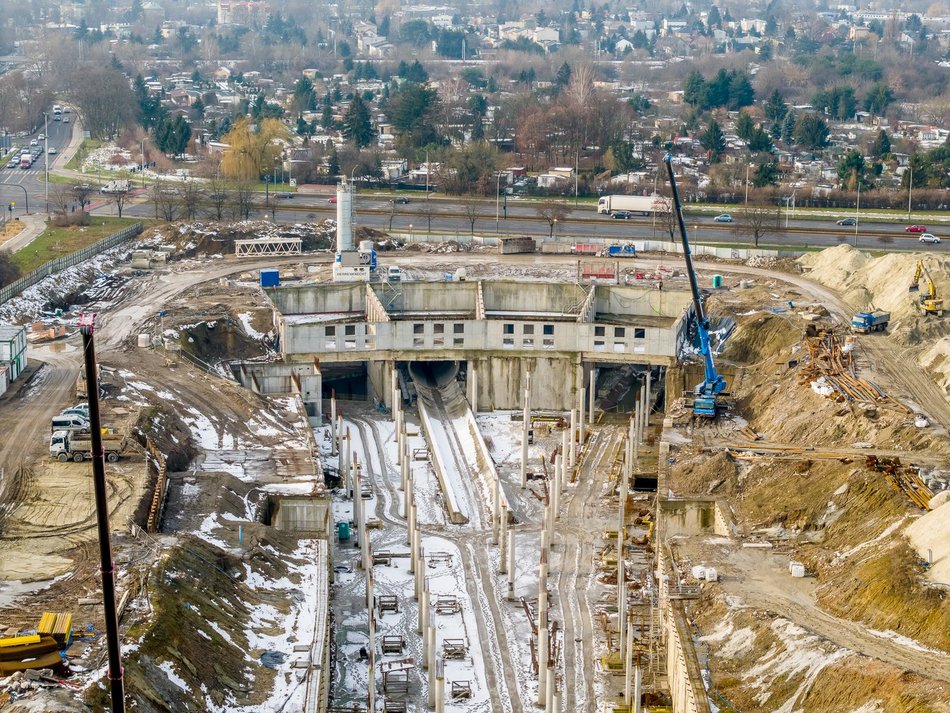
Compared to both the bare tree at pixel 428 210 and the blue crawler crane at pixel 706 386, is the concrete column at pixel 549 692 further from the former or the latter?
the bare tree at pixel 428 210

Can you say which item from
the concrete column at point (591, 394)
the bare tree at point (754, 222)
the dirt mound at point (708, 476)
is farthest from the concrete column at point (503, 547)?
the bare tree at point (754, 222)

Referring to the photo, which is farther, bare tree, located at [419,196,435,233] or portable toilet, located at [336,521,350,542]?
bare tree, located at [419,196,435,233]

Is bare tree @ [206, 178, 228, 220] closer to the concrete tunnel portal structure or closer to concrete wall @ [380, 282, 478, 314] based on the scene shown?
concrete wall @ [380, 282, 478, 314]

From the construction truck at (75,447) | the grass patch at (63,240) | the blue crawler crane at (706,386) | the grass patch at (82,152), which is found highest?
the construction truck at (75,447)

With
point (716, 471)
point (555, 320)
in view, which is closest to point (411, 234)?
point (555, 320)

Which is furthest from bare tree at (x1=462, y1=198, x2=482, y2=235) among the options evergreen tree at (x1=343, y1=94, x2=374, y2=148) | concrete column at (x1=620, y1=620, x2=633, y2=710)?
concrete column at (x1=620, y1=620, x2=633, y2=710)

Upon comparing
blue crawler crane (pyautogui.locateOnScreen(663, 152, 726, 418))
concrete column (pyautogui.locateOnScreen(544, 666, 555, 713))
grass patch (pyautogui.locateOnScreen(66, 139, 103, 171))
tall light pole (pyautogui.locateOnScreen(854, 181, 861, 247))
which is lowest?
grass patch (pyautogui.locateOnScreen(66, 139, 103, 171))

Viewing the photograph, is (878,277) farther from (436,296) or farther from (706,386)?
(436,296)
